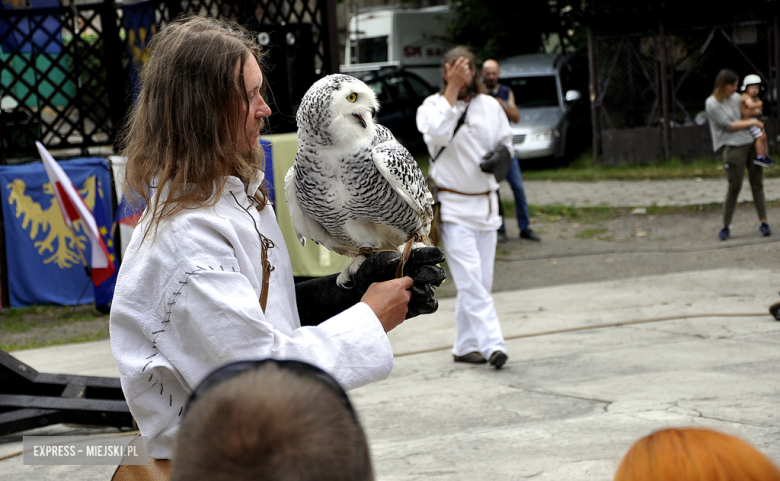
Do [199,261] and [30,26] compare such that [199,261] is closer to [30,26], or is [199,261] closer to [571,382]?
[571,382]

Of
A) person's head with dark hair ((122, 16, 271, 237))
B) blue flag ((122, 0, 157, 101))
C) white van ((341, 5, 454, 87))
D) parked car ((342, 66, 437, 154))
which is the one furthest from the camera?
white van ((341, 5, 454, 87))

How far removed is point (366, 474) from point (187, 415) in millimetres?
260

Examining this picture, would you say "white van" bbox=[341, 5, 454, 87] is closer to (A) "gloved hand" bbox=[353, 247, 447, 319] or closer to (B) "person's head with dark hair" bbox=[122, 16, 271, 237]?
(A) "gloved hand" bbox=[353, 247, 447, 319]

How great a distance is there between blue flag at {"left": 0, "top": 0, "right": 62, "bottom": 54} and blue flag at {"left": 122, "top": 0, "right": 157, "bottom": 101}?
76 centimetres

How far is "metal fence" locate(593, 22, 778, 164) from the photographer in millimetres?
13328

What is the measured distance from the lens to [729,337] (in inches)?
207

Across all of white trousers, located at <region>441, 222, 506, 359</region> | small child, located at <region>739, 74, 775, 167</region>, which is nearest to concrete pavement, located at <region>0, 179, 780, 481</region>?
white trousers, located at <region>441, 222, 506, 359</region>

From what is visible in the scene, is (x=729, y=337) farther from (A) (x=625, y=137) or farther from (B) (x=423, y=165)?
(B) (x=423, y=165)

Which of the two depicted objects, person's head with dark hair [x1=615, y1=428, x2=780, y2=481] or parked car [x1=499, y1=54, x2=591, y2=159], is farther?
parked car [x1=499, y1=54, x2=591, y2=159]

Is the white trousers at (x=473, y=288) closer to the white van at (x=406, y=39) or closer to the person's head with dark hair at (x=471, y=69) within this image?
the person's head with dark hair at (x=471, y=69)

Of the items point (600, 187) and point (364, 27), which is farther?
point (364, 27)

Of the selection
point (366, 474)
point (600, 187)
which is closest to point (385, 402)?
point (366, 474)

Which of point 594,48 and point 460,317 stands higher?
point 594,48

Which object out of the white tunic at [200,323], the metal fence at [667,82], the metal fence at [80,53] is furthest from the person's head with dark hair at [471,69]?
the metal fence at [667,82]
